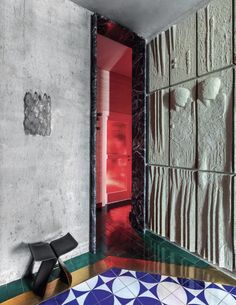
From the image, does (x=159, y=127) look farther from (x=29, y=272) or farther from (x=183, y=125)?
(x=29, y=272)

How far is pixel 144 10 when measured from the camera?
230 cm

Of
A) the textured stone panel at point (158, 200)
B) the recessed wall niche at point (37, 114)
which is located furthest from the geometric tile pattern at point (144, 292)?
the recessed wall niche at point (37, 114)

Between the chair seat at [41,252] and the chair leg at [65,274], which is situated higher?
the chair seat at [41,252]

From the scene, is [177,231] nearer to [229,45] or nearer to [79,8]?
[229,45]

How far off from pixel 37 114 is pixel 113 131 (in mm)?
2463

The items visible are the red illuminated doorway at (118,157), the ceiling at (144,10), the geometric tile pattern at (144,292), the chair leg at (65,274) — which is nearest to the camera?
the geometric tile pattern at (144,292)

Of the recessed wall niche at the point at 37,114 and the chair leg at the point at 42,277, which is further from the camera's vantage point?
the recessed wall niche at the point at 37,114

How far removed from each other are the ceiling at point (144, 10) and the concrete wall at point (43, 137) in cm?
22

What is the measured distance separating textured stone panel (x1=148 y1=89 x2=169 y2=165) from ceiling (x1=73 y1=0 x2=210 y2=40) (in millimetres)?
867

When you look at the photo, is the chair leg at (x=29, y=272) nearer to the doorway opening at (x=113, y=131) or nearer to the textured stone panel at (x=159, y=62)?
the doorway opening at (x=113, y=131)

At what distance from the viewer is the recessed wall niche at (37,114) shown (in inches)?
72.7

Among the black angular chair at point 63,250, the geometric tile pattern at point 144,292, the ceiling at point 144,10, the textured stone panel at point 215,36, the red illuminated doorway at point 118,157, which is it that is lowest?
the geometric tile pattern at point 144,292

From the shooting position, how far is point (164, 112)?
99.2 inches

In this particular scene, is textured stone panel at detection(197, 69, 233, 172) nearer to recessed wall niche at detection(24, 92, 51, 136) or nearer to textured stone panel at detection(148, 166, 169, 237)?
textured stone panel at detection(148, 166, 169, 237)
